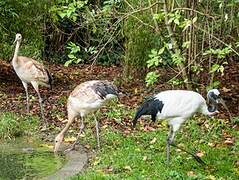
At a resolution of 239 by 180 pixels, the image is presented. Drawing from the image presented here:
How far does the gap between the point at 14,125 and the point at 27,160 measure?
1513mm

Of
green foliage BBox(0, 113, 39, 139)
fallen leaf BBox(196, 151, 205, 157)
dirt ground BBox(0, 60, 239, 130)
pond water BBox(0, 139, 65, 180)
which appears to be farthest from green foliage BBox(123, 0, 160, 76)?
fallen leaf BBox(196, 151, 205, 157)

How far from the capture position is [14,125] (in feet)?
30.6

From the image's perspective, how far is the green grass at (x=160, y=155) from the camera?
23.6 feet

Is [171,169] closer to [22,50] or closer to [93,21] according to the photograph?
[93,21]

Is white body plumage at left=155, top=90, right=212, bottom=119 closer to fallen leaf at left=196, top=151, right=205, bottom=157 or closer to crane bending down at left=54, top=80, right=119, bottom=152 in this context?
fallen leaf at left=196, top=151, right=205, bottom=157

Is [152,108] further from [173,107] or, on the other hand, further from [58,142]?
[58,142]

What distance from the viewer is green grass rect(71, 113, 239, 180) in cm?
718

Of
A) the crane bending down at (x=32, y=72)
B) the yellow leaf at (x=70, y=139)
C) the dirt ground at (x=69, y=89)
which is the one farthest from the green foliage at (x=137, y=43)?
the yellow leaf at (x=70, y=139)

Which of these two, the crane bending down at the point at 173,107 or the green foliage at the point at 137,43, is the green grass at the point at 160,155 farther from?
the green foliage at the point at 137,43

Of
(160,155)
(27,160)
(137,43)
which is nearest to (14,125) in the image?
(27,160)

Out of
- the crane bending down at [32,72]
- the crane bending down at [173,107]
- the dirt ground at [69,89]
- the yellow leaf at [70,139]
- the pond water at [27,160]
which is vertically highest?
the crane bending down at [173,107]

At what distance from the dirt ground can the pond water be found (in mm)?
1532

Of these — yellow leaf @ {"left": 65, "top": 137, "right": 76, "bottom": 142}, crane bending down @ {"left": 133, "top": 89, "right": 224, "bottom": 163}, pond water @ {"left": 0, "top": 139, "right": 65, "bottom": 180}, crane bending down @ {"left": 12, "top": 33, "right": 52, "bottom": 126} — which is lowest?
yellow leaf @ {"left": 65, "top": 137, "right": 76, "bottom": 142}

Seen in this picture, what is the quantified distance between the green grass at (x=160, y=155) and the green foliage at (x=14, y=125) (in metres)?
1.10
